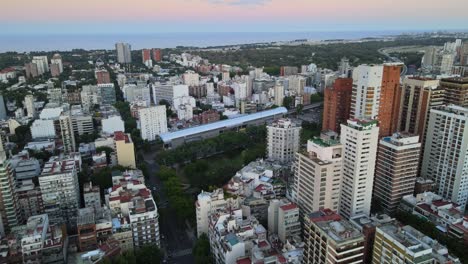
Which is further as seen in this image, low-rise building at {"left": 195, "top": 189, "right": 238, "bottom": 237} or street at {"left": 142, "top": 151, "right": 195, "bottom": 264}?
low-rise building at {"left": 195, "top": 189, "right": 238, "bottom": 237}

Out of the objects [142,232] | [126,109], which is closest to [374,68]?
[142,232]

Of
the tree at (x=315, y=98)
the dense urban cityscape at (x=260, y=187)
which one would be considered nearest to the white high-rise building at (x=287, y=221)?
the dense urban cityscape at (x=260, y=187)

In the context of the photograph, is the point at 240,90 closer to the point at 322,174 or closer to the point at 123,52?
the point at 322,174

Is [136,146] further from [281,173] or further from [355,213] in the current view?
[355,213]

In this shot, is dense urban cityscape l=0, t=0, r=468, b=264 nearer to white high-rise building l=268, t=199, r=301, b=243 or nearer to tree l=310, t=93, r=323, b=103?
white high-rise building l=268, t=199, r=301, b=243

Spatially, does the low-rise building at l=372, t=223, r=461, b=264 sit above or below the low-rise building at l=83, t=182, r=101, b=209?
above

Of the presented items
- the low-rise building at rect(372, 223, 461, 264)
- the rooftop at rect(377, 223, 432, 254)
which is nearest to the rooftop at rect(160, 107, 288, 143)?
the low-rise building at rect(372, 223, 461, 264)

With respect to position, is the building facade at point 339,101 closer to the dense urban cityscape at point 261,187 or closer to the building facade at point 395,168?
the dense urban cityscape at point 261,187
